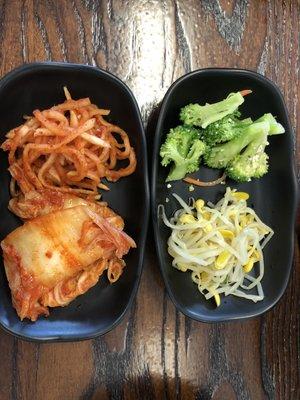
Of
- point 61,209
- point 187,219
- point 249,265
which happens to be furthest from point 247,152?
point 61,209

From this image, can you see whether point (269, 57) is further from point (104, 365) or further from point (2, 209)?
point (104, 365)

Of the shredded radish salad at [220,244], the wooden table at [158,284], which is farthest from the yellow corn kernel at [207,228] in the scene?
the wooden table at [158,284]

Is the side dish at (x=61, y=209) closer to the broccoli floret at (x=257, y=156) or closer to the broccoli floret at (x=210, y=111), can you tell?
the broccoli floret at (x=210, y=111)

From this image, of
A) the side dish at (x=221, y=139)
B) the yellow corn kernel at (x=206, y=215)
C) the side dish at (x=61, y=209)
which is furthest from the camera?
the yellow corn kernel at (x=206, y=215)

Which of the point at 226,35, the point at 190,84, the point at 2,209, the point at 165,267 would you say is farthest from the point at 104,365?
the point at 226,35

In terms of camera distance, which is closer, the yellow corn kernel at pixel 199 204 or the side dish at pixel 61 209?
the side dish at pixel 61 209

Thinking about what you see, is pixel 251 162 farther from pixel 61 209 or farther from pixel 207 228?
pixel 61 209

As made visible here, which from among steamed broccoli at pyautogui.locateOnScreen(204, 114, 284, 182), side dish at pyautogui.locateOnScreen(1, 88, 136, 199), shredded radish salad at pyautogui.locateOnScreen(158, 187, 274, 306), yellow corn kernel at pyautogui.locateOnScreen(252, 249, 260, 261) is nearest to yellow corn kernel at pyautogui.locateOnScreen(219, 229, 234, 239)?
shredded radish salad at pyautogui.locateOnScreen(158, 187, 274, 306)
